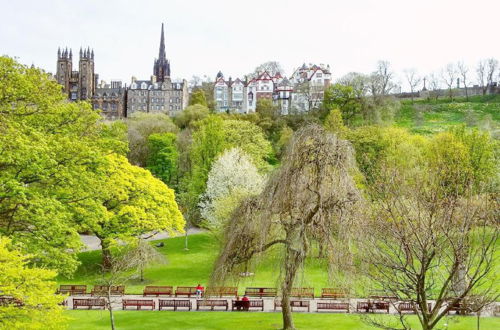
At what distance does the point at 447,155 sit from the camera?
165 ft

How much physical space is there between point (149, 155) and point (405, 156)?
38.6m

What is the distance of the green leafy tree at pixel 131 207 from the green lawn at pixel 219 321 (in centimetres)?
887

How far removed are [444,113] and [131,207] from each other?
9001 cm

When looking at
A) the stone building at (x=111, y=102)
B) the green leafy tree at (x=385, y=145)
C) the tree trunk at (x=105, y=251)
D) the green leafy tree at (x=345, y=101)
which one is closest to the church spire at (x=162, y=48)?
the stone building at (x=111, y=102)

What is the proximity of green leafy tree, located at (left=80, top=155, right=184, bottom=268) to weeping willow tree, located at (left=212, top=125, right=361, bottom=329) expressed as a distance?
51.4 feet

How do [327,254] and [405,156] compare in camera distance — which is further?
[405,156]

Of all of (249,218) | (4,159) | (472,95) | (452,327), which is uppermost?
(472,95)

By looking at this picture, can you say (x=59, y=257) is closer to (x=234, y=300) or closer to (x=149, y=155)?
(x=234, y=300)

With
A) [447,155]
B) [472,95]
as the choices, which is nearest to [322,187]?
[447,155]

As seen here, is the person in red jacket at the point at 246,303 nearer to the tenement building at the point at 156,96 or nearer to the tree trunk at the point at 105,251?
the tree trunk at the point at 105,251

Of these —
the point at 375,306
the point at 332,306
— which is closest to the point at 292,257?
the point at 332,306

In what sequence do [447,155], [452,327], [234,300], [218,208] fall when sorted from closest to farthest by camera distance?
[452,327] → [234,300] → [218,208] → [447,155]

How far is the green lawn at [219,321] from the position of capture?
25.7m

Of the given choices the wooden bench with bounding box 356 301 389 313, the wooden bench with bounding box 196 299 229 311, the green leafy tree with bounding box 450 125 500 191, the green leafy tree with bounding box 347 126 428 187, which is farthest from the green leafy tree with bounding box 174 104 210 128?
the wooden bench with bounding box 356 301 389 313
